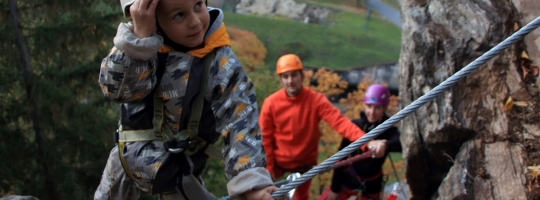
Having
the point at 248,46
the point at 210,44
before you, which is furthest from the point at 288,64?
the point at 248,46

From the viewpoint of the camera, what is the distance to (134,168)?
2.82 metres

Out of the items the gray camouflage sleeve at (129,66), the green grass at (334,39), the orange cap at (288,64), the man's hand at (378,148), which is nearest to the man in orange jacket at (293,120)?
the orange cap at (288,64)

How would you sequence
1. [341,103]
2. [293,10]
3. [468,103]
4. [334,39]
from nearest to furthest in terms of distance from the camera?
[468,103] < [341,103] < [293,10] < [334,39]

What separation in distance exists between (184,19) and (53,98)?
3.01 meters

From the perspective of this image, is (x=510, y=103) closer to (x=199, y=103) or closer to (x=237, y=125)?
(x=237, y=125)

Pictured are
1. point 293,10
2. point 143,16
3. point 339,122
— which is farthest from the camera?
point 293,10

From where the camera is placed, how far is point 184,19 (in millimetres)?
2598

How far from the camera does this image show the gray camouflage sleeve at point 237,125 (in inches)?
100

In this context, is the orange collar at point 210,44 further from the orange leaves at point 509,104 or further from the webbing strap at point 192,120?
the orange leaves at point 509,104

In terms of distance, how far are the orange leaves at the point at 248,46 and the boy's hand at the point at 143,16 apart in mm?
8116

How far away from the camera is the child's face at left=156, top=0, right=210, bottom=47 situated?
254cm

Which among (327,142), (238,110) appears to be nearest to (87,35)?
(238,110)

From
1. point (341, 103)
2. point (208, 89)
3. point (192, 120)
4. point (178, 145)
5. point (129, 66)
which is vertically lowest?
point (341, 103)

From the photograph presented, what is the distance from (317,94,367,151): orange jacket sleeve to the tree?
6.87 feet
